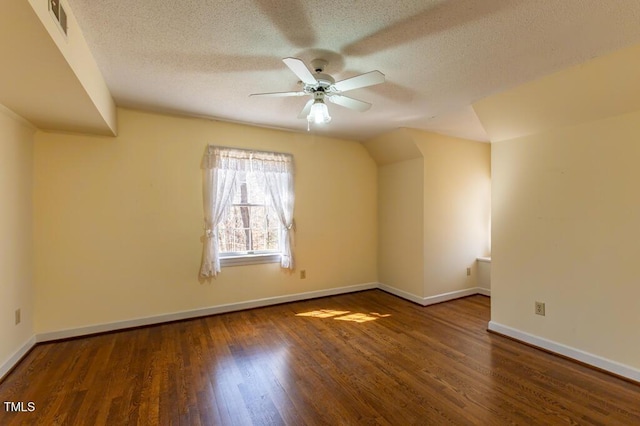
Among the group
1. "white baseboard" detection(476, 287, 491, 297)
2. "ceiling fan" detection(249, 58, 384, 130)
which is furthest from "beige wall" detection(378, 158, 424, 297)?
"ceiling fan" detection(249, 58, 384, 130)

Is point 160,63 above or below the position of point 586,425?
above

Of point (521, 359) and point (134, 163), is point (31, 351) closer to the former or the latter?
point (134, 163)

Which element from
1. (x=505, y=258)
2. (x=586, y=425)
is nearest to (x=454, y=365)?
(x=586, y=425)

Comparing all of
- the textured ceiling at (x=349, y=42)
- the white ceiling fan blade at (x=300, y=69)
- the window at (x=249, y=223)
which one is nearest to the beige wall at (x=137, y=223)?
the window at (x=249, y=223)

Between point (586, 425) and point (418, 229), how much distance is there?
2.54 metres

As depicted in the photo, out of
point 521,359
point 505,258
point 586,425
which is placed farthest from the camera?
point 505,258

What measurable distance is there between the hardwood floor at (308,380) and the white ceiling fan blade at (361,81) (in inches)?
86.4

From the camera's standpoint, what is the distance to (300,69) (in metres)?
1.79

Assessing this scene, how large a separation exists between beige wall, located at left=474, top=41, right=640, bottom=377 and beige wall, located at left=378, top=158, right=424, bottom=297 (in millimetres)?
1035

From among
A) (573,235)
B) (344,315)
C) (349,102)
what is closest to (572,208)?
(573,235)

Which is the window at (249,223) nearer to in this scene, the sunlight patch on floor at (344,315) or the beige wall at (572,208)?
the sunlight patch on floor at (344,315)

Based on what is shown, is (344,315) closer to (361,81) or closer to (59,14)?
(361,81)

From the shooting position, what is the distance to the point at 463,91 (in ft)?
8.65

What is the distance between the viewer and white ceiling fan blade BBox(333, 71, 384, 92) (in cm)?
185
